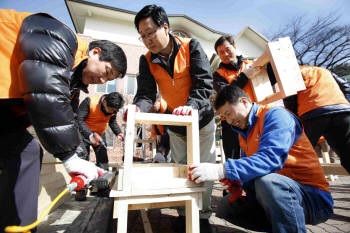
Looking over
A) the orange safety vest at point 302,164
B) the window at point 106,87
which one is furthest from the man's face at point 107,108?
the window at point 106,87

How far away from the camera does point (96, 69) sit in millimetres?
1465

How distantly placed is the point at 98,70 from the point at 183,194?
3.76ft

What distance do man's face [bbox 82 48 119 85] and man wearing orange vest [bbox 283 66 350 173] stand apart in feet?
6.44

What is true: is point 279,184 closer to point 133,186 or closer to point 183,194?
point 183,194

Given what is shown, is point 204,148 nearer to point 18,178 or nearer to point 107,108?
point 18,178

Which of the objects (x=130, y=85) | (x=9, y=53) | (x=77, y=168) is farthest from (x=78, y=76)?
(x=130, y=85)

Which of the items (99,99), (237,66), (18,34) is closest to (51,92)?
(18,34)

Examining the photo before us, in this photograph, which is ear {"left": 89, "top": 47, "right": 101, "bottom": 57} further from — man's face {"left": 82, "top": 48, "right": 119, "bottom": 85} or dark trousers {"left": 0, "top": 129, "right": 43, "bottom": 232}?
dark trousers {"left": 0, "top": 129, "right": 43, "bottom": 232}

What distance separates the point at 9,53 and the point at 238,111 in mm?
1521

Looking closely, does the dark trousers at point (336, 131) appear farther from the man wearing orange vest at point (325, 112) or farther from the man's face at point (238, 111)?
the man's face at point (238, 111)

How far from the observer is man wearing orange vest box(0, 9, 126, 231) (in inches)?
36.6

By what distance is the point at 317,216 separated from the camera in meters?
1.22

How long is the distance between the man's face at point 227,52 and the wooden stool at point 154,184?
4.76 feet

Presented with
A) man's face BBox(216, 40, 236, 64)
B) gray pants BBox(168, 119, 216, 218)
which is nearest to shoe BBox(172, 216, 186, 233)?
gray pants BBox(168, 119, 216, 218)
